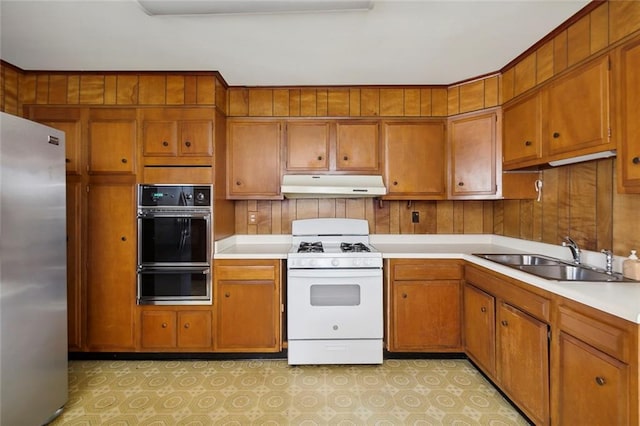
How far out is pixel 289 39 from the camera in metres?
2.05

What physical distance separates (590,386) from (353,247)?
176 centimetres

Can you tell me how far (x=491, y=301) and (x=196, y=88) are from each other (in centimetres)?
286

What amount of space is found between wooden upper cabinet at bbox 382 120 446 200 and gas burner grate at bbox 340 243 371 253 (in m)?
0.53

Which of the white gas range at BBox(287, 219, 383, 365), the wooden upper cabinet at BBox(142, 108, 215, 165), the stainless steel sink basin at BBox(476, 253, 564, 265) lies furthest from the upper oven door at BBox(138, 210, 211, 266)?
the stainless steel sink basin at BBox(476, 253, 564, 265)

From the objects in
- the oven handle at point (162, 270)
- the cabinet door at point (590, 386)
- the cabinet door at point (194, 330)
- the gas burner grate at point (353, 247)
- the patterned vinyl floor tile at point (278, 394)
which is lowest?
the patterned vinyl floor tile at point (278, 394)

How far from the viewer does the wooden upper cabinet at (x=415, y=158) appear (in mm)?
2861

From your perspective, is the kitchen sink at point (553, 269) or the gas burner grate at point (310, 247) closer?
the kitchen sink at point (553, 269)

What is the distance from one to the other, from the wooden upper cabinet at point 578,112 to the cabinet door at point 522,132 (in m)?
0.08

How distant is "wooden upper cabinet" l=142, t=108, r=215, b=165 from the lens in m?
2.55

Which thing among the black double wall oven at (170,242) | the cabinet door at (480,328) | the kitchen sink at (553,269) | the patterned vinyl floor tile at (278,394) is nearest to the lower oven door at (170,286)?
the black double wall oven at (170,242)

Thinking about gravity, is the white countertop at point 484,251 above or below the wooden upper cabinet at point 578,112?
below

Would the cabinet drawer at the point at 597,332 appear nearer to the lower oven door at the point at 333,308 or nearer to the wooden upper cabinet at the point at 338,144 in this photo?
the lower oven door at the point at 333,308

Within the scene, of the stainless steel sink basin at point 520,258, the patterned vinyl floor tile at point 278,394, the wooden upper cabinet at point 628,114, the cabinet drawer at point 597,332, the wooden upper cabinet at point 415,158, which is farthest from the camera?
the wooden upper cabinet at point 415,158

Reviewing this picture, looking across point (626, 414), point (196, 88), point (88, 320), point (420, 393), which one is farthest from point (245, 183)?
point (626, 414)
